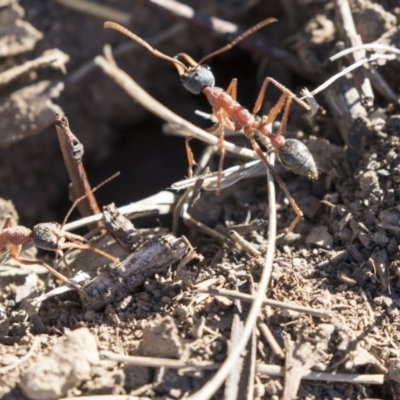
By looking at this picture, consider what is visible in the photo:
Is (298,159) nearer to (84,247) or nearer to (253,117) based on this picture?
(253,117)

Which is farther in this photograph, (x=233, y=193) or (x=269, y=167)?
(x=233, y=193)

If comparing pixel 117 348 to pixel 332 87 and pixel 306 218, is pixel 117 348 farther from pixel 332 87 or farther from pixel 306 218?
pixel 332 87

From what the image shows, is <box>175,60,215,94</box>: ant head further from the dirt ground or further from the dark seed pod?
the dark seed pod

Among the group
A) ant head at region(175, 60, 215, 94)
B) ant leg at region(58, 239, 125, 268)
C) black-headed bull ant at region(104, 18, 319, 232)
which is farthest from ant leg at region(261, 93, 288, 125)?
ant leg at region(58, 239, 125, 268)

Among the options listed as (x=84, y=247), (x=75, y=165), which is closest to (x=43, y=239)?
(x=84, y=247)

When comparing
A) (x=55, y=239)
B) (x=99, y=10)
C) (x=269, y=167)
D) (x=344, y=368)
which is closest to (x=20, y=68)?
(x=99, y=10)
